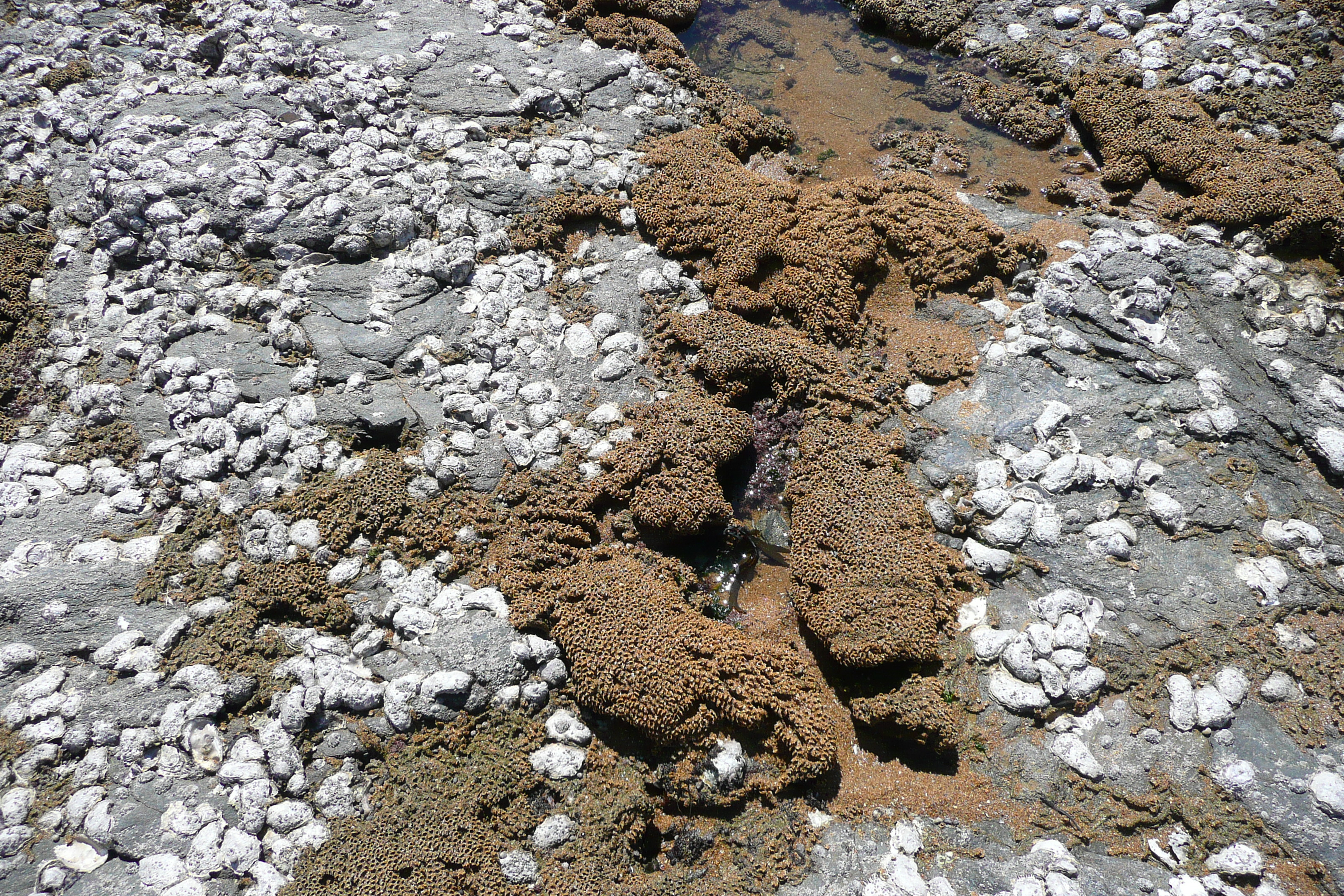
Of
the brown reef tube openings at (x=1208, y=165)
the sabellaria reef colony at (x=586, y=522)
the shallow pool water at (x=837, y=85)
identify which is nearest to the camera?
the sabellaria reef colony at (x=586, y=522)

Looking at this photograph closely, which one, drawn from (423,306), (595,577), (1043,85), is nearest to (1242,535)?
(595,577)

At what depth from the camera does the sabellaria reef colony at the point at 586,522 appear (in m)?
3.96

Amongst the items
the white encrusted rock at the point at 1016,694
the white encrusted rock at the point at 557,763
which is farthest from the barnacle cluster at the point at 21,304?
the white encrusted rock at the point at 1016,694

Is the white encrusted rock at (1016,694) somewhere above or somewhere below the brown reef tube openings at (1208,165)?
below

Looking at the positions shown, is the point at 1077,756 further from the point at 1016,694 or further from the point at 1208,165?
the point at 1208,165

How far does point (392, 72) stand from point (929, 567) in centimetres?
651

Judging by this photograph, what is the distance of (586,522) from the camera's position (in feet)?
16.0

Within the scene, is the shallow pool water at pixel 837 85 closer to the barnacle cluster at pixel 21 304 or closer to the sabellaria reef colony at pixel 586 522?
the sabellaria reef colony at pixel 586 522

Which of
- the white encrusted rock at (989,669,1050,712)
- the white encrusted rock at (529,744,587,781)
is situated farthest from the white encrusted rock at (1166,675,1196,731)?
the white encrusted rock at (529,744,587,781)

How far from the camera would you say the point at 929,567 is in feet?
15.7

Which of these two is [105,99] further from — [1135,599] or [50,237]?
[1135,599]

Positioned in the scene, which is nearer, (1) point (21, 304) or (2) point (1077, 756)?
(2) point (1077, 756)

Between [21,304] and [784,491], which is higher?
[21,304]

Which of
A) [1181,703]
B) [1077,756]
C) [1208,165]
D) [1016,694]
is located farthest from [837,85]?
[1077,756]
